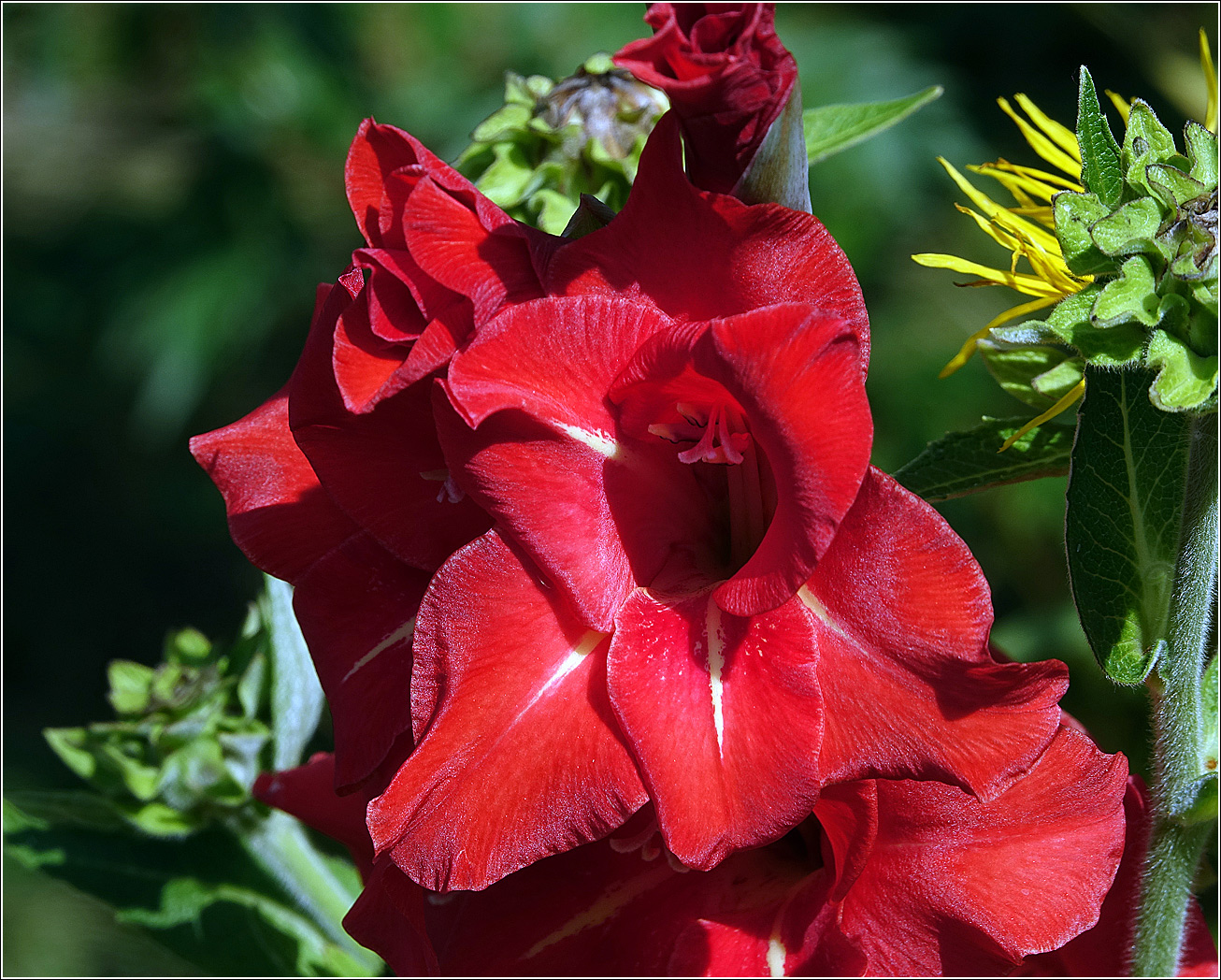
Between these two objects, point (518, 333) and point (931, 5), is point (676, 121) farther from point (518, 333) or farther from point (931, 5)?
point (931, 5)

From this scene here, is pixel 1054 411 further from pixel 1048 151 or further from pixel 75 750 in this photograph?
pixel 75 750

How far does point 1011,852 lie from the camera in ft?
1.56

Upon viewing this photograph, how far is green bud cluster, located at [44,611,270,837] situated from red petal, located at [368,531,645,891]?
1.41 feet

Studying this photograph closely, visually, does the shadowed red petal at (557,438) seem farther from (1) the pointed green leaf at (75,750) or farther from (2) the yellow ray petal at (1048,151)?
(1) the pointed green leaf at (75,750)

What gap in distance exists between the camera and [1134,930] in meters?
0.53

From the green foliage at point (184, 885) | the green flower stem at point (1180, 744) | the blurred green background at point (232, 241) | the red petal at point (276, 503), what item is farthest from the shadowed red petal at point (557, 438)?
the blurred green background at point (232, 241)

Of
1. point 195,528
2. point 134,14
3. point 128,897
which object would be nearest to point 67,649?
point 195,528

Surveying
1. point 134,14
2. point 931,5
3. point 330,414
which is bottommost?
point 931,5

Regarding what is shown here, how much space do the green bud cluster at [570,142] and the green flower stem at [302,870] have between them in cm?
47

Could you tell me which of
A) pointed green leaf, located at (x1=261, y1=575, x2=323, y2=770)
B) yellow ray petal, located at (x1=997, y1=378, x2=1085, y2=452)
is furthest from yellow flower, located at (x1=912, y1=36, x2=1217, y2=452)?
pointed green leaf, located at (x1=261, y1=575, x2=323, y2=770)

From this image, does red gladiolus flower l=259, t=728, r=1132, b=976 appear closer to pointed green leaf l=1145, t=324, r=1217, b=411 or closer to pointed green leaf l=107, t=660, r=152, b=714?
pointed green leaf l=1145, t=324, r=1217, b=411

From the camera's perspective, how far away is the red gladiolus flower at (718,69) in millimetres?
386

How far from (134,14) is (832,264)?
280 cm

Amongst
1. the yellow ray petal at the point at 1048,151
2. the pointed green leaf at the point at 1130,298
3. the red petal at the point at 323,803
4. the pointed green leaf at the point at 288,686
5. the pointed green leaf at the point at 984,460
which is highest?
the pointed green leaf at the point at 1130,298
